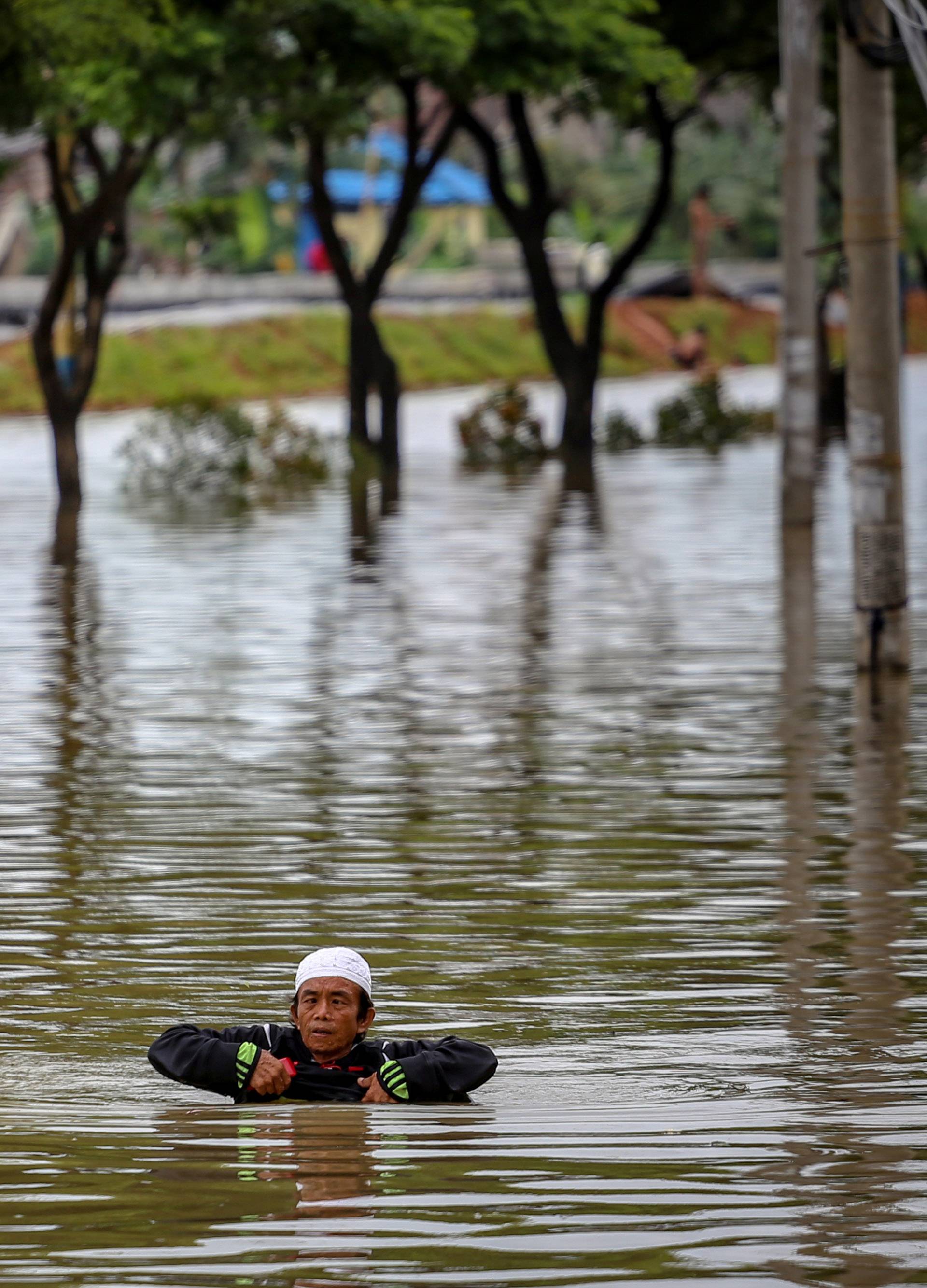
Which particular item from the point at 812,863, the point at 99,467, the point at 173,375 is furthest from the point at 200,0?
the point at 173,375

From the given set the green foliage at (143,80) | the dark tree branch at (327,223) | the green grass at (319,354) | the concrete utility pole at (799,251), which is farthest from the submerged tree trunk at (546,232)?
the green grass at (319,354)

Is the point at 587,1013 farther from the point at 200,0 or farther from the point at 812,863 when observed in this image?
the point at 200,0

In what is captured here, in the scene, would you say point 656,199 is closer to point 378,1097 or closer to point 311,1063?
point 311,1063

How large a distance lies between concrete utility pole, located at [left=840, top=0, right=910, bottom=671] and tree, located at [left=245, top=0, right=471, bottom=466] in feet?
39.4

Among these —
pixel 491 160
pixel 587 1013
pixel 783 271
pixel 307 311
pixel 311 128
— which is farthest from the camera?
pixel 307 311

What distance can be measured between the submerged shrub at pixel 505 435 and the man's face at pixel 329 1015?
1205 inches

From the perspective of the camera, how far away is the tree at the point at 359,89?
84.9ft

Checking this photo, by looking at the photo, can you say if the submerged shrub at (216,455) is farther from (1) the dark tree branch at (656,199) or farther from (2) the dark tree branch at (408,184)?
(1) the dark tree branch at (656,199)

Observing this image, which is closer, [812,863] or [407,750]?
[812,863]

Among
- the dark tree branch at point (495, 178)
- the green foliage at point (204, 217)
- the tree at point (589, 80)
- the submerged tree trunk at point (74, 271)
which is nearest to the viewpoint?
the submerged tree trunk at point (74, 271)

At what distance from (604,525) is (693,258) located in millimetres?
53985

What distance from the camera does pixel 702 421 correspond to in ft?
136

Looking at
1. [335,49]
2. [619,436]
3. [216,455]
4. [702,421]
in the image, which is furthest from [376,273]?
[702,421]

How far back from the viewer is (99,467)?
3894 cm
